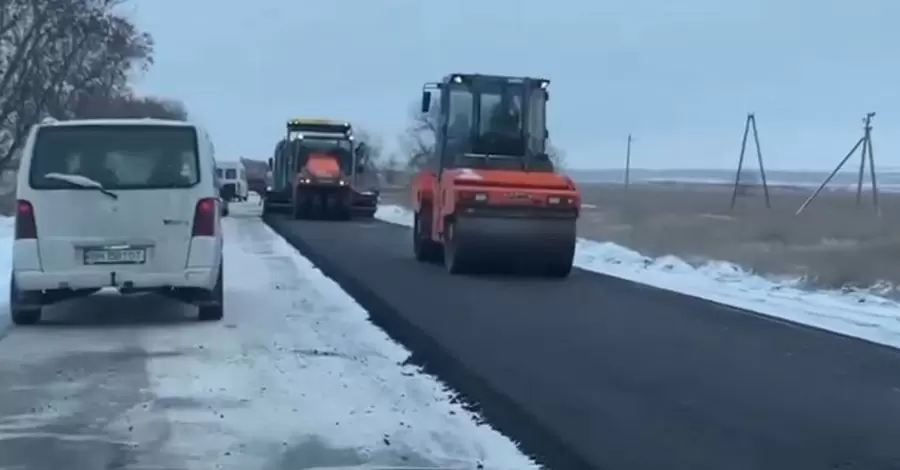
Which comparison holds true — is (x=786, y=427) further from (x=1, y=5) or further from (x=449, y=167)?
(x=1, y=5)

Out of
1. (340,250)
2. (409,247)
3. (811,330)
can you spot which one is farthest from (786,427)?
(409,247)

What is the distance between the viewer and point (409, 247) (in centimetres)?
2994

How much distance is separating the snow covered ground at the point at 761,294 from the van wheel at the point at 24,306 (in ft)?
26.1

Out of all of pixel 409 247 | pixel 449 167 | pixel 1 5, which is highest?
pixel 1 5

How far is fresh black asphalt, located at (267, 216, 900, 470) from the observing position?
28.5 feet

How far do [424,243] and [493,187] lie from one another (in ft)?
12.2

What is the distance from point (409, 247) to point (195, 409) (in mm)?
20340

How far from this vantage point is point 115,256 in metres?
13.7

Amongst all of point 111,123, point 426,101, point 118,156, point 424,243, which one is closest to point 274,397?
point 118,156

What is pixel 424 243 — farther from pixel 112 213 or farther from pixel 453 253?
pixel 112 213

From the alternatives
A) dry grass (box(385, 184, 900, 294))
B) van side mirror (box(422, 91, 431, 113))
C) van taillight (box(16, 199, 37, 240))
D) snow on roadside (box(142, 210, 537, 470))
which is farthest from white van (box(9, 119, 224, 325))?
dry grass (box(385, 184, 900, 294))

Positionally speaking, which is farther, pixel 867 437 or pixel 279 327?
pixel 279 327

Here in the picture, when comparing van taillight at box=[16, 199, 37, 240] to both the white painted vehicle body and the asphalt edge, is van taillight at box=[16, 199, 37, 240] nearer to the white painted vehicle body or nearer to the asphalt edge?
the white painted vehicle body

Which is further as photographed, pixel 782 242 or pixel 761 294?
pixel 782 242
